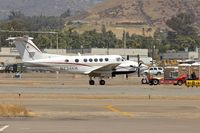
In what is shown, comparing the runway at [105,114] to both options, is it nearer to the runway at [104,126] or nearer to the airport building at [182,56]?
the runway at [104,126]

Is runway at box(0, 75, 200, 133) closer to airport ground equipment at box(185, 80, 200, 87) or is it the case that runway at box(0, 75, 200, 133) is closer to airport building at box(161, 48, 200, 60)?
airport ground equipment at box(185, 80, 200, 87)

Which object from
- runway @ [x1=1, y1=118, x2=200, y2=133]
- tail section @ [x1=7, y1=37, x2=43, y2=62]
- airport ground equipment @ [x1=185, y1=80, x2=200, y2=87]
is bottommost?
runway @ [x1=1, y1=118, x2=200, y2=133]

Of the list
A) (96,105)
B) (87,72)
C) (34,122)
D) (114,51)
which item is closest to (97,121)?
(34,122)

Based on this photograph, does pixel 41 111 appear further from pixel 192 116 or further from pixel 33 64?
pixel 33 64

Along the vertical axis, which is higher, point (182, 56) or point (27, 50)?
point (182, 56)

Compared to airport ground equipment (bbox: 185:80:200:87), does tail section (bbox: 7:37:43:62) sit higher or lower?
higher

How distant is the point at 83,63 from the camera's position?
6019 centimetres

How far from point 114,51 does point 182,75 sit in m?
79.0

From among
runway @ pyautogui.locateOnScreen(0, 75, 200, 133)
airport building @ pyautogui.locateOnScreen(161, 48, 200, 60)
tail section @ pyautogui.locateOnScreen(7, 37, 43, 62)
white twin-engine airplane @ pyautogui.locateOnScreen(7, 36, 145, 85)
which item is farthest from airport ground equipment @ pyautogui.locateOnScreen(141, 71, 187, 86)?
airport building @ pyautogui.locateOnScreen(161, 48, 200, 60)

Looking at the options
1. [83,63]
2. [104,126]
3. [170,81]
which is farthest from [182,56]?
[104,126]

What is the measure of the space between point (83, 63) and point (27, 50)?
6.05 metres

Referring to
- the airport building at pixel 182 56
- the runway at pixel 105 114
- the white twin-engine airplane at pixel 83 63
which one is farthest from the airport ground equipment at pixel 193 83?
the airport building at pixel 182 56

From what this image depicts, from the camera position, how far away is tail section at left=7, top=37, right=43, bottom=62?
60.4 meters

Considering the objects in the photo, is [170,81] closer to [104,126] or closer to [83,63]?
[83,63]
